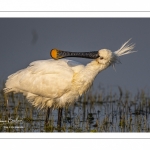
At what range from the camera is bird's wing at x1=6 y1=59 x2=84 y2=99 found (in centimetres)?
1358

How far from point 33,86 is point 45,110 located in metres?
0.81

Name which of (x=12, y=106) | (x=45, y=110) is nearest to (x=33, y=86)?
(x=45, y=110)

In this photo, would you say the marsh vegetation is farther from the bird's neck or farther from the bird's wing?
the bird's neck

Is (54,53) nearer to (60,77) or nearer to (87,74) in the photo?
(60,77)

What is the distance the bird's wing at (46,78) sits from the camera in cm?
1358

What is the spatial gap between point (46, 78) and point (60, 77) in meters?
0.30

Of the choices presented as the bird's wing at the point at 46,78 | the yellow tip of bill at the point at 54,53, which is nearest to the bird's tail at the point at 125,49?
the bird's wing at the point at 46,78

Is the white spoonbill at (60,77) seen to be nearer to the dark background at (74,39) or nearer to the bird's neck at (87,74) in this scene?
the bird's neck at (87,74)

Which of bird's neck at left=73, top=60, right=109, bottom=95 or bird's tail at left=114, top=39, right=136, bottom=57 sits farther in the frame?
bird's neck at left=73, top=60, right=109, bottom=95

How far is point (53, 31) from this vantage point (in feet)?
46.6

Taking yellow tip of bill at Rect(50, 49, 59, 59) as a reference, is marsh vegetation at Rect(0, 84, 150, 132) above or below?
below

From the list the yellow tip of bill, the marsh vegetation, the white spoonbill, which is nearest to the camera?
the marsh vegetation

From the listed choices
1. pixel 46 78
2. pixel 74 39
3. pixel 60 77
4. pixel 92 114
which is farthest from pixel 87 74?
pixel 92 114

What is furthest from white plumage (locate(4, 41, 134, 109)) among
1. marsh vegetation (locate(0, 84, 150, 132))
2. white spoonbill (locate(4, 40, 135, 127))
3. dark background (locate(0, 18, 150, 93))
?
marsh vegetation (locate(0, 84, 150, 132))
